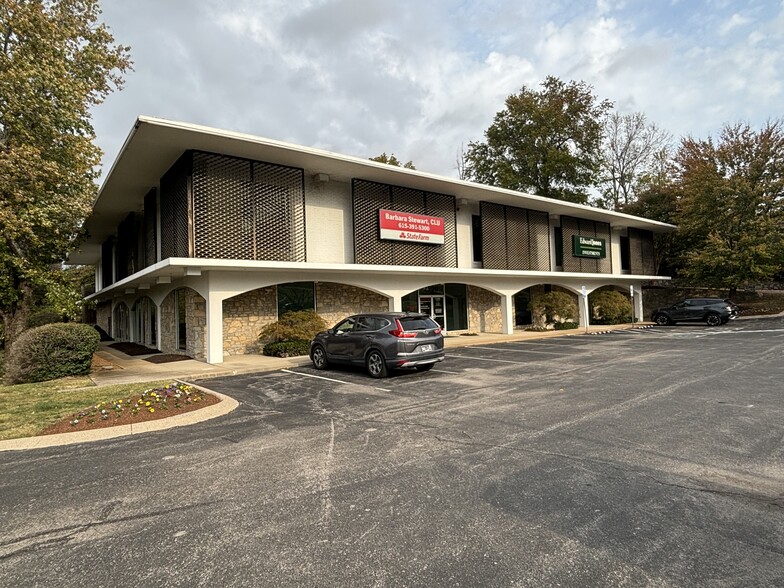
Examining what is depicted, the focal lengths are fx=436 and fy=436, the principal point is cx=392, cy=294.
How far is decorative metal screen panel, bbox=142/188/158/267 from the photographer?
1633 centimetres

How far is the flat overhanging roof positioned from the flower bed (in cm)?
674

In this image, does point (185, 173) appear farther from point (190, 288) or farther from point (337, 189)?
point (337, 189)

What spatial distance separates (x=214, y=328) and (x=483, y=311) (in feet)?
46.3

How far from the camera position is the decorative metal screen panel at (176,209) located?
1250cm

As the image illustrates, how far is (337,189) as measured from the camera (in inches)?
646

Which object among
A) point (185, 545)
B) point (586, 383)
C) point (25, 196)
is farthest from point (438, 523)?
point (25, 196)

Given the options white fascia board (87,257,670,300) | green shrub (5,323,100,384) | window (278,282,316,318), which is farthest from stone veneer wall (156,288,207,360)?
green shrub (5,323,100,384)

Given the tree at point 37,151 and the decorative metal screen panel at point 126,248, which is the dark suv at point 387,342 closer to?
the tree at point 37,151

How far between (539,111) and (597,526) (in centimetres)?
3541

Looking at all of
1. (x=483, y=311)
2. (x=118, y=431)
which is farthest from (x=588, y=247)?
(x=118, y=431)

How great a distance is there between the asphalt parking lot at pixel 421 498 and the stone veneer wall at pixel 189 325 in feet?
26.7

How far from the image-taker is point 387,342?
980cm

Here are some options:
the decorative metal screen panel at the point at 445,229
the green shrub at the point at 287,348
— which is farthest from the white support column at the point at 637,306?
the green shrub at the point at 287,348

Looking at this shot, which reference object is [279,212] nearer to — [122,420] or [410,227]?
[410,227]
